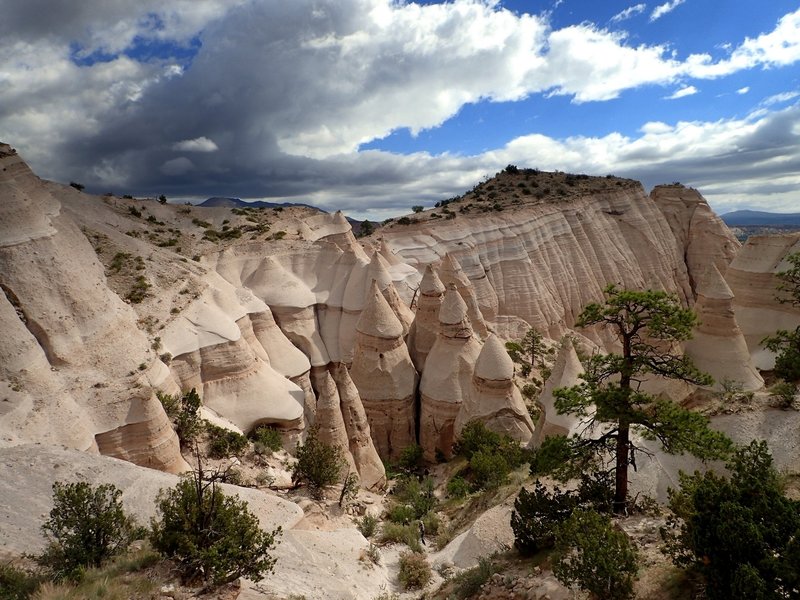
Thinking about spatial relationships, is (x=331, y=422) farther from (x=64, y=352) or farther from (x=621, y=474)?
(x=621, y=474)

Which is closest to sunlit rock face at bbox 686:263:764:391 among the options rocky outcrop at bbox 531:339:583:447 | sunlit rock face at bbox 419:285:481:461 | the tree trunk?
rocky outcrop at bbox 531:339:583:447

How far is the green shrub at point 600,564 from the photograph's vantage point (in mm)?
6406

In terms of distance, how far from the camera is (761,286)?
105 feet

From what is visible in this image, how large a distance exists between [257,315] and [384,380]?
7384 mm

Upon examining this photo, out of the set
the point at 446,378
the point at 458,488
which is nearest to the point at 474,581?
the point at 458,488

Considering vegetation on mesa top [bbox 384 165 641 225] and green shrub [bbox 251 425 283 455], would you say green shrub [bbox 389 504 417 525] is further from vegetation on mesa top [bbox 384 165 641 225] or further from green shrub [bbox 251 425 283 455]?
vegetation on mesa top [bbox 384 165 641 225]

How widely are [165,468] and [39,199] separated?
39.4ft

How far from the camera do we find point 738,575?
5297 millimetres

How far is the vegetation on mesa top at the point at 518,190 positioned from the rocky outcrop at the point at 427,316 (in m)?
17.0

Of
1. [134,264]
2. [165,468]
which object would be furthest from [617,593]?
[134,264]

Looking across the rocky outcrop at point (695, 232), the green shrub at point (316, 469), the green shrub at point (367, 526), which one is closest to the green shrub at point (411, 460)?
the green shrub at point (316, 469)

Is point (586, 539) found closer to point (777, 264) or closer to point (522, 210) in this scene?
point (777, 264)

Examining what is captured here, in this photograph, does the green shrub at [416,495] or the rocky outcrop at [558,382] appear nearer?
the green shrub at [416,495]

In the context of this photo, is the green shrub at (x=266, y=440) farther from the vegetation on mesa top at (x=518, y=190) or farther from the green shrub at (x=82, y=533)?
the vegetation on mesa top at (x=518, y=190)
